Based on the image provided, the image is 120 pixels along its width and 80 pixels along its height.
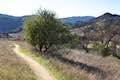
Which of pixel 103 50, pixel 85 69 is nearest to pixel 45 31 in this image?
pixel 85 69

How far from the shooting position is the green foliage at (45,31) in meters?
48.2

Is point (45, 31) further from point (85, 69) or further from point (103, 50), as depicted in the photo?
point (103, 50)

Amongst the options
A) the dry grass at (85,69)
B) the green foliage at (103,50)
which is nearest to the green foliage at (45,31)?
the dry grass at (85,69)

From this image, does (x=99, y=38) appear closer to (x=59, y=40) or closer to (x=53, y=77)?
(x=59, y=40)

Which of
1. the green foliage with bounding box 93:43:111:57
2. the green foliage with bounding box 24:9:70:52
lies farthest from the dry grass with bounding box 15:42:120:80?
the green foliage with bounding box 93:43:111:57

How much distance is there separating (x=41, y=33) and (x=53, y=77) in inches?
1142

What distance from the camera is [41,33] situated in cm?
4850

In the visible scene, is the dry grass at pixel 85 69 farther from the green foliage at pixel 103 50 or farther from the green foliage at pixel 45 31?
the green foliage at pixel 103 50

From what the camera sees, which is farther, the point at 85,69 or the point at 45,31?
the point at 45,31

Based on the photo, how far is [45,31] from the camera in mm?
48344

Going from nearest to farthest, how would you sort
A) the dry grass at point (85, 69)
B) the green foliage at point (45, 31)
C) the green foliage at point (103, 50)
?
the dry grass at point (85, 69) → the green foliage at point (45, 31) → the green foliage at point (103, 50)

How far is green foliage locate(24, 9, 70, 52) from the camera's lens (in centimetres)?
4822

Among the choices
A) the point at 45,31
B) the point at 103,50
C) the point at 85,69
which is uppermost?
the point at 45,31

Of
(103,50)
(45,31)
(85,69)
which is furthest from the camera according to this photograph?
(103,50)
